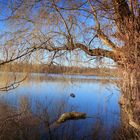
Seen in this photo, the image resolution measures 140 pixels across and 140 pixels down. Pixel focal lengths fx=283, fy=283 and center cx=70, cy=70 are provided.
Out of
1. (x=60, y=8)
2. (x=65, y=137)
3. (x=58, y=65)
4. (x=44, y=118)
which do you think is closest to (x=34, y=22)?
(x=60, y=8)

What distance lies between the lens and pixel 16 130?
5.46 metres

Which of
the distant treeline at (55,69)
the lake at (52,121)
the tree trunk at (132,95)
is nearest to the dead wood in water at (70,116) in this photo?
the lake at (52,121)

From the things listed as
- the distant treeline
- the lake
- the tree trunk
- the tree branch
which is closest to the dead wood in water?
the lake

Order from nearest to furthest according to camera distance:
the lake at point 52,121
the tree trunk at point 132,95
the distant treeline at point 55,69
A: the tree trunk at point 132,95 → the lake at point 52,121 → the distant treeline at point 55,69

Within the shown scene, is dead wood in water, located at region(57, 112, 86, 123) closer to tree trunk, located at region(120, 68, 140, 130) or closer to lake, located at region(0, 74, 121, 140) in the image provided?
lake, located at region(0, 74, 121, 140)

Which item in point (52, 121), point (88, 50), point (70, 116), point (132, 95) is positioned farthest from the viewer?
point (70, 116)

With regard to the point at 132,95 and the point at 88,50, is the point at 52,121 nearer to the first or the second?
the point at 88,50

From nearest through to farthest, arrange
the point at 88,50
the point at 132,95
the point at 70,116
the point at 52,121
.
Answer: the point at 132,95, the point at 52,121, the point at 88,50, the point at 70,116

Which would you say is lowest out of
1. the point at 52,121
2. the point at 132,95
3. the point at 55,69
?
the point at 52,121

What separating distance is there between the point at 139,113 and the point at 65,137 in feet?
6.05

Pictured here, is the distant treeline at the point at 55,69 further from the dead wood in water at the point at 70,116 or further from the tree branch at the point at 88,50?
the dead wood in water at the point at 70,116

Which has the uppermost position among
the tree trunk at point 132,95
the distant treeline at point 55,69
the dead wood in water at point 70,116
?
the distant treeline at point 55,69

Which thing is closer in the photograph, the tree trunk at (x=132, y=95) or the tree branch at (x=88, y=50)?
the tree trunk at (x=132, y=95)

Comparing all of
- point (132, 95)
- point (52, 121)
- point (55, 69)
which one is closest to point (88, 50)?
point (55, 69)
